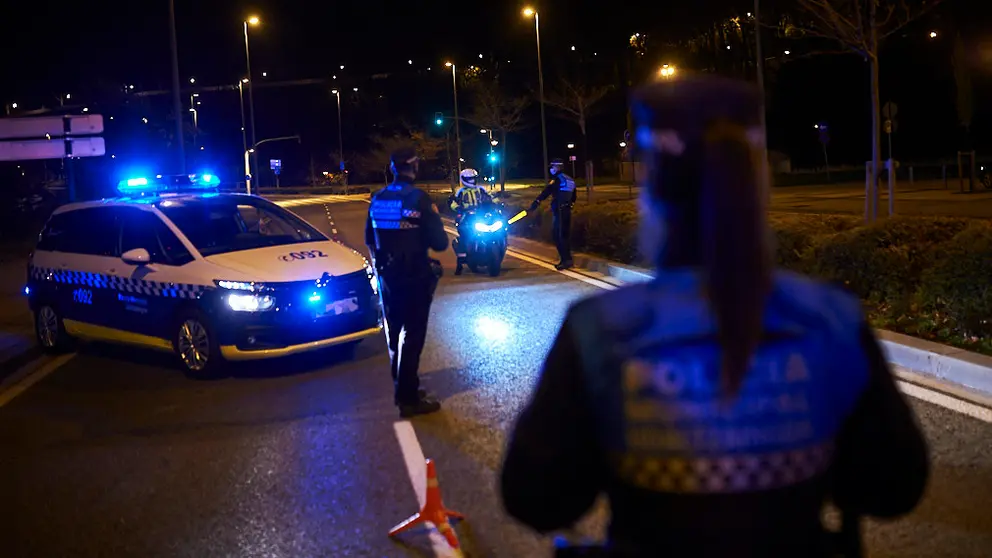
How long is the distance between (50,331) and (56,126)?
24.6 feet

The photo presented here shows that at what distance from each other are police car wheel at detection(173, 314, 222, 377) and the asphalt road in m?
0.20

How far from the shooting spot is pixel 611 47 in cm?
5997

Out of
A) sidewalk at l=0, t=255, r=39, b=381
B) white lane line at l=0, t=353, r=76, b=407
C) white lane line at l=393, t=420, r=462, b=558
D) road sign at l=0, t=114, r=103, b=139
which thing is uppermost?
road sign at l=0, t=114, r=103, b=139

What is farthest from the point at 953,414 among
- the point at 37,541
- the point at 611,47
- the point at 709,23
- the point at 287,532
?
the point at 611,47

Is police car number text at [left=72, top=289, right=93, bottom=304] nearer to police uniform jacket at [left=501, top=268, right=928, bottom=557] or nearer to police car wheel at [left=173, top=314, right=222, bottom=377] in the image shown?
police car wheel at [left=173, top=314, right=222, bottom=377]

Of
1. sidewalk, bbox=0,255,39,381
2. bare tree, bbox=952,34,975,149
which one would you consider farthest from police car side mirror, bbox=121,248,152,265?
bare tree, bbox=952,34,975,149

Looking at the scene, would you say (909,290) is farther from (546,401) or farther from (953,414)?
(546,401)

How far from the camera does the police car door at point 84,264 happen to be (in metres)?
10.9

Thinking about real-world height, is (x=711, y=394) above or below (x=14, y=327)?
above

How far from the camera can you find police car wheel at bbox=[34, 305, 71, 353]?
11.6m

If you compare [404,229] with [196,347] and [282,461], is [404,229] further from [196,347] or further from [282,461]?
[196,347]

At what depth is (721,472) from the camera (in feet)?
5.86

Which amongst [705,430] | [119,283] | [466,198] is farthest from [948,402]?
[466,198]

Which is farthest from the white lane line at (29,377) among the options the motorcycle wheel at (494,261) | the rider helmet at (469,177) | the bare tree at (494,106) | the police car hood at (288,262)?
the bare tree at (494,106)
